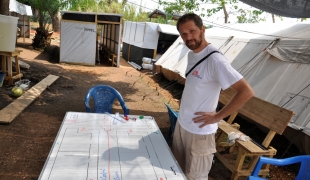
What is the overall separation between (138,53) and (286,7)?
11.4 meters

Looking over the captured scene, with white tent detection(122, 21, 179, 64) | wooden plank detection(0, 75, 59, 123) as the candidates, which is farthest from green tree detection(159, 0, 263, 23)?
wooden plank detection(0, 75, 59, 123)

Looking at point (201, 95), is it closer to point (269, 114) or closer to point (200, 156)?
point (200, 156)

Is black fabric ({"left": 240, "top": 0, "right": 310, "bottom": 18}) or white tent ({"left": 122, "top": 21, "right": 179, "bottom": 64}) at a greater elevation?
black fabric ({"left": 240, "top": 0, "right": 310, "bottom": 18})

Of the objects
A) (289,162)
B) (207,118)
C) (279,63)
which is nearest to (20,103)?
(207,118)

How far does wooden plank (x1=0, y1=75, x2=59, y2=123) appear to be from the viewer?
181 inches

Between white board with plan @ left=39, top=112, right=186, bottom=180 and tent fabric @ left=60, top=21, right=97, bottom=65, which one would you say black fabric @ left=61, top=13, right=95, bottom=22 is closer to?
tent fabric @ left=60, top=21, right=97, bottom=65

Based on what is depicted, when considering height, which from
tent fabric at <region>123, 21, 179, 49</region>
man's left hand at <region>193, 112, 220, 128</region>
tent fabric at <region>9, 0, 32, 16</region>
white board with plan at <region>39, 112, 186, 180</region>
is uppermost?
tent fabric at <region>9, 0, 32, 16</region>

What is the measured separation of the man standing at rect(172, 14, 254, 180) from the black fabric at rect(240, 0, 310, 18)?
8.45 ft

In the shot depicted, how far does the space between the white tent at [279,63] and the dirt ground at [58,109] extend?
88 cm

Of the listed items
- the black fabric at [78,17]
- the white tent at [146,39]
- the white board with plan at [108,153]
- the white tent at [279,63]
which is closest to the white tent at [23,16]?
the black fabric at [78,17]

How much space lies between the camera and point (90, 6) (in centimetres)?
2211

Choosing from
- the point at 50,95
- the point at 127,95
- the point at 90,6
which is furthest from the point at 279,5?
the point at 90,6

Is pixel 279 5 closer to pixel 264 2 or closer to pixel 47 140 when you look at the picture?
pixel 264 2

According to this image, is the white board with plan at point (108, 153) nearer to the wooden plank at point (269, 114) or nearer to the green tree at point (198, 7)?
the wooden plank at point (269, 114)
